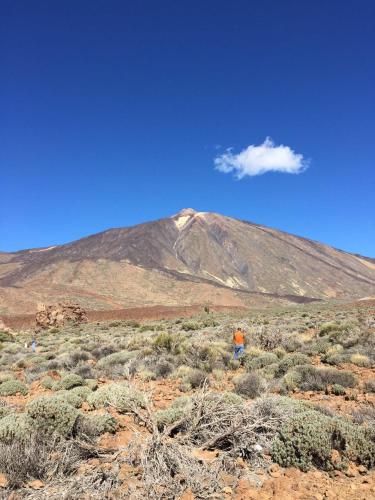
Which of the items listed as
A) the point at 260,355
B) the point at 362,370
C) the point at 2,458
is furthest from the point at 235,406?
the point at 260,355

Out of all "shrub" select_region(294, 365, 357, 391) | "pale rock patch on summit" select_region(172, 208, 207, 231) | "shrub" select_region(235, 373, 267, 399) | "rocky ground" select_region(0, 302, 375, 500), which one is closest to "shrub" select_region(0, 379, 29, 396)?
"rocky ground" select_region(0, 302, 375, 500)

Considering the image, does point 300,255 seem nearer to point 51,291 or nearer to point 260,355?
point 51,291

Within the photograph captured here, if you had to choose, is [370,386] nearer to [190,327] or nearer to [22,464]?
[22,464]

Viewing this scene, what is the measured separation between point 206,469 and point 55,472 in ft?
5.50

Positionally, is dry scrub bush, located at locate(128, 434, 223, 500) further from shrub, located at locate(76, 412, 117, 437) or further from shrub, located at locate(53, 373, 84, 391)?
shrub, located at locate(53, 373, 84, 391)

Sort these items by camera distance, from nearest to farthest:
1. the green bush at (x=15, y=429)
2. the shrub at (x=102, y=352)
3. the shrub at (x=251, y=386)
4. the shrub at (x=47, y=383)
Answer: the green bush at (x=15, y=429)
the shrub at (x=251, y=386)
the shrub at (x=47, y=383)
the shrub at (x=102, y=352)

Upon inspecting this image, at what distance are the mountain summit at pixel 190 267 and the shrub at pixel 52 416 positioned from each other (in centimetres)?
5315

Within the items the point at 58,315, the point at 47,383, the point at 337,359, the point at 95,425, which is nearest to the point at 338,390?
the point at 337,359

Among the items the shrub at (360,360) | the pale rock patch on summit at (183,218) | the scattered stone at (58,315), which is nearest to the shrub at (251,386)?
the shrub at (360,360)

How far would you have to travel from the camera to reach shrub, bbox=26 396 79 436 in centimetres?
582

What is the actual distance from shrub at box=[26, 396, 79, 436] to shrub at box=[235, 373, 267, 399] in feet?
11.6

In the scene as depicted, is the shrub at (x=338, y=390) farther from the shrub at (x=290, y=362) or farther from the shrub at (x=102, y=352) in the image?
the shrub at (x=102, y=352)

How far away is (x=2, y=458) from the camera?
181 inches

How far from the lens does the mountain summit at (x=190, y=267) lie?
77188mm
